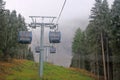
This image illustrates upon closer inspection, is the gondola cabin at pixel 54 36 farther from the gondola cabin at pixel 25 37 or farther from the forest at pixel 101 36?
the forest at pixel 101 36

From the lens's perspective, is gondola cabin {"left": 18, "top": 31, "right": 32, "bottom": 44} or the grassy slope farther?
the grassy slope

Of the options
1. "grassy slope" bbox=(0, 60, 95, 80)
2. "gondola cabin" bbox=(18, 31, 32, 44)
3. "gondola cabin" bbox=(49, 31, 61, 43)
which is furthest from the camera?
"grassy slope" bbox=(0, 60, 95, 80)

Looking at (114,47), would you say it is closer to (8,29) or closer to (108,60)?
(108,60)

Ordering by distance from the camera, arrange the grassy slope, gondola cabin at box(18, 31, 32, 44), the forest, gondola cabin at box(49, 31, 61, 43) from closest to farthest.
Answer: gondola cabin at box(49, 31, 61, 43) < gondola cabin at box(18, 31, 32, 44) < the forest < the grassy slope

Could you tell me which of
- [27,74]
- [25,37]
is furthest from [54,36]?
[27,74]

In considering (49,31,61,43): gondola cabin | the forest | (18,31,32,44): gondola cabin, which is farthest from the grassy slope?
(49,31,61,43): gondola cabin

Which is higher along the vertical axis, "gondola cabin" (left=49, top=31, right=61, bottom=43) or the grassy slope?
"gondola cabin" (left=49, top=31, right=61, bottom=43)

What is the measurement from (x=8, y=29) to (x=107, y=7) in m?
22.7

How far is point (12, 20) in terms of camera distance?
79375mm

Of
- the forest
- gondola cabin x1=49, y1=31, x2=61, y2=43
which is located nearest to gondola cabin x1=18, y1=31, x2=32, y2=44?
gondola cabin x1=49, y1=31, x2=61, y2=43

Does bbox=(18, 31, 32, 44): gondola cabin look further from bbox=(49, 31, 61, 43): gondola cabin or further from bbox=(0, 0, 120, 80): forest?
bbox=(0, 0, 120, 80): forest

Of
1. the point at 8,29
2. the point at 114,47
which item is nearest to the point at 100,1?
the point at 114,47

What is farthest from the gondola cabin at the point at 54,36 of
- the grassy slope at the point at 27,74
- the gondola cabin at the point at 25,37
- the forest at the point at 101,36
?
the forest at the point at 101,36

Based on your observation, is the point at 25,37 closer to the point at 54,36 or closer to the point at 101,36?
the point at 54,36
